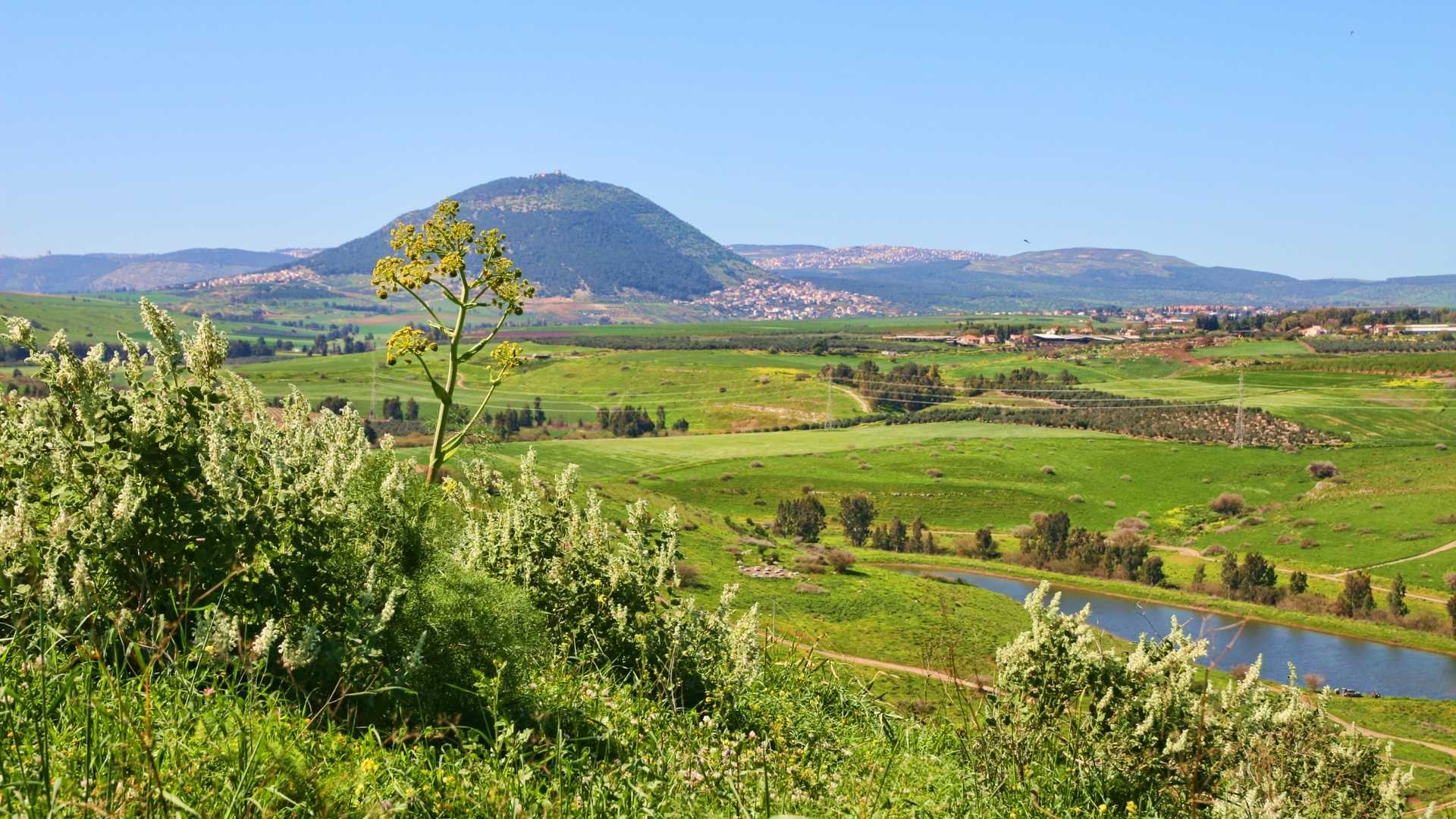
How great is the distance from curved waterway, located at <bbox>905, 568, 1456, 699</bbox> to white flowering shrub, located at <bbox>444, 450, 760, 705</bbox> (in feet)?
151

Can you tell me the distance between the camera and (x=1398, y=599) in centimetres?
7162

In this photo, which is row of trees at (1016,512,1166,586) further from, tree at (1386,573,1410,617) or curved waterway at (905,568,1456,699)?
tree at (1386,573,1410,617)

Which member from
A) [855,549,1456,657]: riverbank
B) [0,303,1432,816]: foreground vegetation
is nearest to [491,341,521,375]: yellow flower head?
[0,303,1432,816]: foreground vegetation

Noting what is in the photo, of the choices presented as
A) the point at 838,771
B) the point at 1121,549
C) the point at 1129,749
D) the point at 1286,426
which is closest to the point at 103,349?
the point at 838,771

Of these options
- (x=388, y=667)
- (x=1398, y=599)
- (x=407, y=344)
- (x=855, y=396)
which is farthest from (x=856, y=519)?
(x=388, y=667)

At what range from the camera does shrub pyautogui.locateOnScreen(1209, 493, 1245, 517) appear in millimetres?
104375

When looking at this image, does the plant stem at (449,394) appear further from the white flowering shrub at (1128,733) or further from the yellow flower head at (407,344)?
the white flowering shrub at (1128,733)

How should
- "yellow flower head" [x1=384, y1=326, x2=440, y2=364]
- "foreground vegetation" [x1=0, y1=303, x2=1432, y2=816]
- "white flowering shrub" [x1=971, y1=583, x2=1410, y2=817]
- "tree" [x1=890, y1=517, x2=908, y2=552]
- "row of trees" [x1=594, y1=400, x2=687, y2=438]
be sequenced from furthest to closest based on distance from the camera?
"row of trees" [x1=594, y1=400, x2=687, y2=438] < "tree" [x1=890, y1=517, x2=908, y2=552] < "yellow flower head" [x1=384, y1=326, x2=440, y2=364] < "white flowering shrub" [x1=971, y1=583, x2=1410, y2=817] < "foreground vegetation" [x1=0, y1=303, x2=1432, y2=816]

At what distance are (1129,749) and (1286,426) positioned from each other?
450ft

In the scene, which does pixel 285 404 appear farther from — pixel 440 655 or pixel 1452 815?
pixel 1452 815

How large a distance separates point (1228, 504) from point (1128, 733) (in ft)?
354

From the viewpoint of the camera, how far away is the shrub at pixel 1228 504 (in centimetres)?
10438

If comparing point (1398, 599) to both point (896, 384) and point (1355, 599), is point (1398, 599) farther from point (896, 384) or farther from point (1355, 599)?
point (896, 384)

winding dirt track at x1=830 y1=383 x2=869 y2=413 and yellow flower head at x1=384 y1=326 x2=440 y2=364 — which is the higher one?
yellow flower head at x1=384 y1=326 x2=440 y2=364
